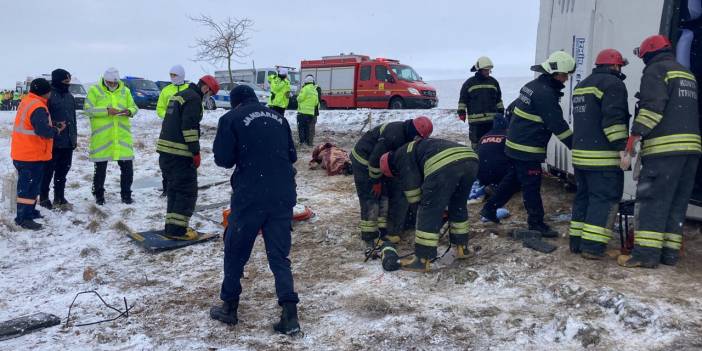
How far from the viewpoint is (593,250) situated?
484 cm

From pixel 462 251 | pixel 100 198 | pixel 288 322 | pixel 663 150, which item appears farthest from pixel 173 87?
pixel 663 150

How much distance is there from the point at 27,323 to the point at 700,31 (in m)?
6.03

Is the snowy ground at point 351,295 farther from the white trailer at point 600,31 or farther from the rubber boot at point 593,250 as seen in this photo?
the white trailer at point 600,31

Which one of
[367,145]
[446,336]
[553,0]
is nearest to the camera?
[446,336]

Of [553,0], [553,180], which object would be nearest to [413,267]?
[553,180]

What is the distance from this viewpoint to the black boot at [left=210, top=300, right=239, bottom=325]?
13.4 ft

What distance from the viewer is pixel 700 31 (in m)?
5.14

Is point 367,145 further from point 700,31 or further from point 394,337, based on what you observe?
point 700,31

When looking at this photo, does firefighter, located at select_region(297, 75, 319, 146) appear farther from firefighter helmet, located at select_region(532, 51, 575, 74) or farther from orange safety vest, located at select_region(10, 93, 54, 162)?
firefighter helmet, located at select_region(532, 51, 575, 74)

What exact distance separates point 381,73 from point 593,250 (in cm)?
1588

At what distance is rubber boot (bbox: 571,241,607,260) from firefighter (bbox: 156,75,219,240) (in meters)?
3.88

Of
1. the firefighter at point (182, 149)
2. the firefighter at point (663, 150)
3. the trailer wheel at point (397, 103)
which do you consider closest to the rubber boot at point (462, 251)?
the firefighter at point (663, 150)

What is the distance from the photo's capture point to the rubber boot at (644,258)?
4.55 m

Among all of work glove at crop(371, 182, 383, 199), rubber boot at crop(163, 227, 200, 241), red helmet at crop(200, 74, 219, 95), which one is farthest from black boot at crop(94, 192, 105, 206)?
work glove at crop(371, 182, 383, 199)
